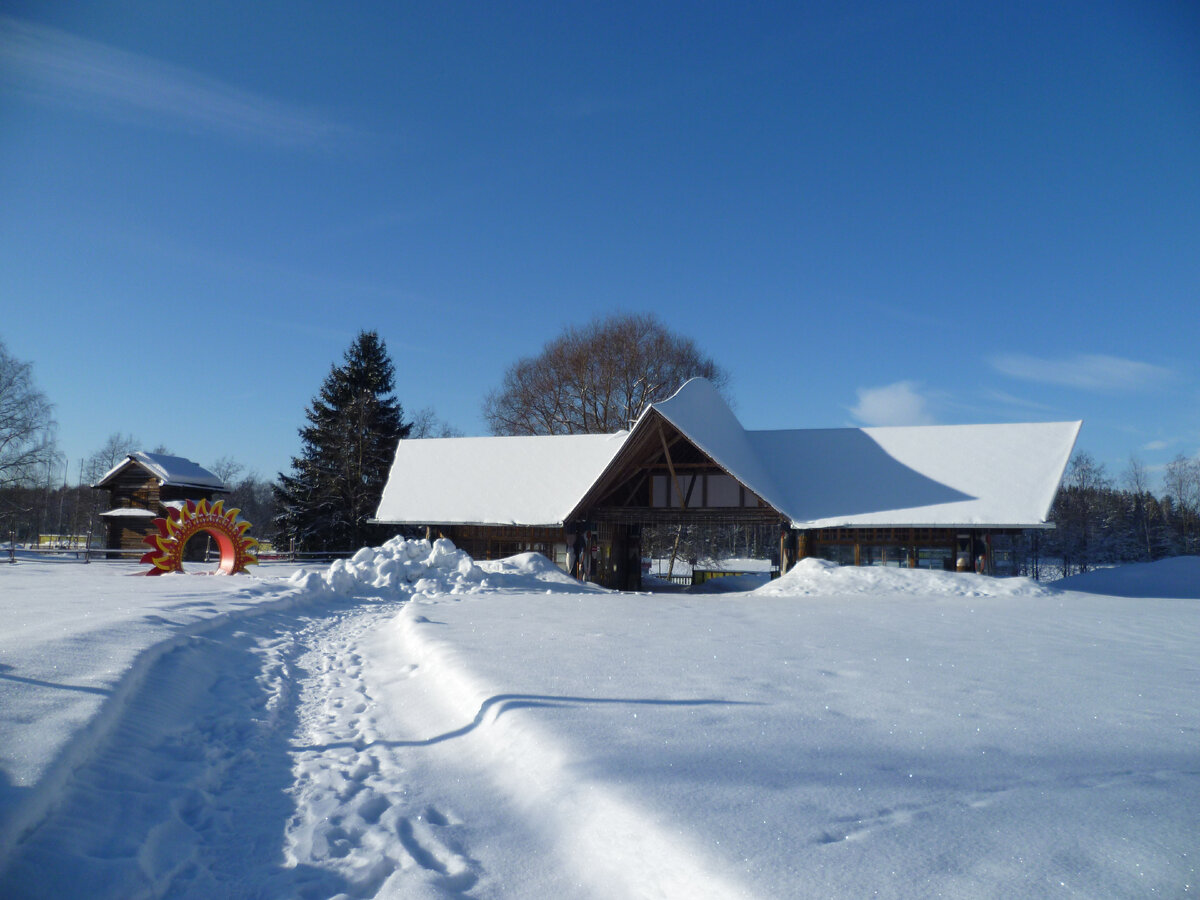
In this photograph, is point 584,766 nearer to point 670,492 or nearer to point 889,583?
point 889,583

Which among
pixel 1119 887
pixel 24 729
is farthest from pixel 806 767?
pixel 24 729

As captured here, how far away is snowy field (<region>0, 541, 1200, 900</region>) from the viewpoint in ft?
10.4

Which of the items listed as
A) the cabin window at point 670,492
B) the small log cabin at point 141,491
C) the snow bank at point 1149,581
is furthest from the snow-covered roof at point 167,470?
the snow bank at point 1149,581

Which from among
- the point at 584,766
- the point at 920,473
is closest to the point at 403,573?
the point at 584,766

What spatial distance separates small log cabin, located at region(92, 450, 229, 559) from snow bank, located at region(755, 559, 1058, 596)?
85.3 ft

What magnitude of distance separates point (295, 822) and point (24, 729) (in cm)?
167

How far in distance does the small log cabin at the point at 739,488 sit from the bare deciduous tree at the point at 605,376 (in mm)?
10292

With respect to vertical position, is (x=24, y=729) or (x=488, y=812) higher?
(x=24, y=729)

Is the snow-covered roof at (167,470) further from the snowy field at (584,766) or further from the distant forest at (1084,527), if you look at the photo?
the snowy field at (584,766)

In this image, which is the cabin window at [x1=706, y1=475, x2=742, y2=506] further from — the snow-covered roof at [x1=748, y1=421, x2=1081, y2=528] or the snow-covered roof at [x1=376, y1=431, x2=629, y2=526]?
the snow-covered roof at [x1=376, y1=431, x2=629, y2=526]

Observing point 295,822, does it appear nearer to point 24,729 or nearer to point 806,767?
point 24,729

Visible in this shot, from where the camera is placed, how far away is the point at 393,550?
18250 millimetres

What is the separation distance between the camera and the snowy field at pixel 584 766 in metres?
3.17

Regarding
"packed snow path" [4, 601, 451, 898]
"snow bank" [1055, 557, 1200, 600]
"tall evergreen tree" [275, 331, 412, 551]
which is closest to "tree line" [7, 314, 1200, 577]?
"tall evergreen tree" [275, 331, 412, 551]
